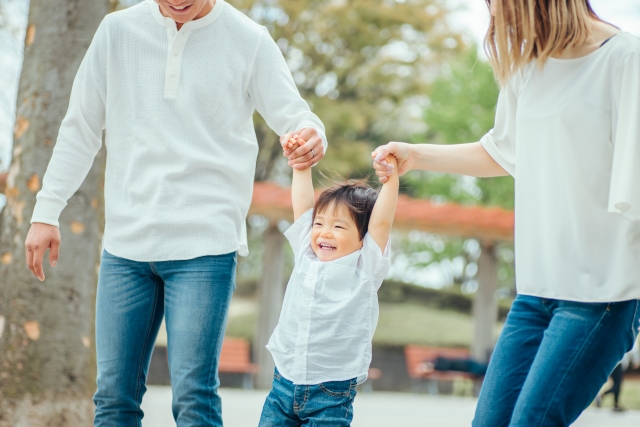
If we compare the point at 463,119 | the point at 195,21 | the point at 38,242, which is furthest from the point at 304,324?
the point at 463,119

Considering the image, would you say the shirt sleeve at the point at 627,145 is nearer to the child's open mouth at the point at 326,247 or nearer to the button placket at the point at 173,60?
the child's open mouth at the point at 326,247

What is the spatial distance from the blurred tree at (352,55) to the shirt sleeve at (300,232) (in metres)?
11.9

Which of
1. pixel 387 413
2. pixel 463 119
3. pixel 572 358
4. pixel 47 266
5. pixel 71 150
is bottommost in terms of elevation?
pixel 387 413

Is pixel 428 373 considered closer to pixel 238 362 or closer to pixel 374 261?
pixel 238 362

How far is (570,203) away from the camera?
1917 millimetres

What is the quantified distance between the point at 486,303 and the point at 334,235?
8.43 m

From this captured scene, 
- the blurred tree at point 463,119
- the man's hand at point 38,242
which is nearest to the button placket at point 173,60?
the man's hand at point 38,242

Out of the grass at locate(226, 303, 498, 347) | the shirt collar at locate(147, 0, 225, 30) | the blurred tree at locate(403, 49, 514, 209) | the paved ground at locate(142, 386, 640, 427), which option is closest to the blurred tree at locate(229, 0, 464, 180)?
the blurred tree at locate(403, 49, 514, 209)

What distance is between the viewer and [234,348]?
37.0 ft

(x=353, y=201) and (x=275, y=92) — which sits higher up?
(x=275, y=92)

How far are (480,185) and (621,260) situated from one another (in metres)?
17.6

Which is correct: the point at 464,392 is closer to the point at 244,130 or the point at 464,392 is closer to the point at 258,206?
the point at 258,206

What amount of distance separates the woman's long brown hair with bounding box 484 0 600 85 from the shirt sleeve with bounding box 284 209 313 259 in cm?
85

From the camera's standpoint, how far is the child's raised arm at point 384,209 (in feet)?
8.11
